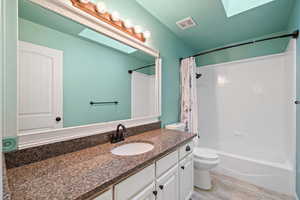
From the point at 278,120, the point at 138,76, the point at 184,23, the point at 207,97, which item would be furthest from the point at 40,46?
the point at 278,120

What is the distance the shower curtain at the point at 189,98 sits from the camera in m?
2.16

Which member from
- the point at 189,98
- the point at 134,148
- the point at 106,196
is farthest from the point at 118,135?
the point at 189,98

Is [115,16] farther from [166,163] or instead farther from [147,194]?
[147,194]

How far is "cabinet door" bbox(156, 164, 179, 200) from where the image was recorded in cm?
103

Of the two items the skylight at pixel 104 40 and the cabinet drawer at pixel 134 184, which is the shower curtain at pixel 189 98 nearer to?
the skylight at pixel 104 40

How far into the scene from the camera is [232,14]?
1727mm

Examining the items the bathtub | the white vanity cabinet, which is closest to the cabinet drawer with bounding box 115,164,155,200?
the white vanity cabinet

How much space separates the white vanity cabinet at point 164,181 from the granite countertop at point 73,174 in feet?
0.23

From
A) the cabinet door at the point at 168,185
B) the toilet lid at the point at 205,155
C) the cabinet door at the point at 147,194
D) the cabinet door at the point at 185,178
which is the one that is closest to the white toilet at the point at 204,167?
the toilet lid at the point at 205,155

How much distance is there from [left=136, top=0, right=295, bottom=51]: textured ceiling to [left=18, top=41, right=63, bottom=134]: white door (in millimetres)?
1241

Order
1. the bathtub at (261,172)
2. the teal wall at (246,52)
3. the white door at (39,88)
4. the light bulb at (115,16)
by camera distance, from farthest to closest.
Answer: the teal wall at (246,52) < the bathtub at (261,172) < the light bulb at (115,16) < the white door at (39,88)

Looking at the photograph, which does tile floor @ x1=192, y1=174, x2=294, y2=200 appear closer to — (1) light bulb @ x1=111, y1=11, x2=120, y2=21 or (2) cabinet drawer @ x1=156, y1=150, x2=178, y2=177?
(2) cabinet drawer @ x1=156, y1=150, x2=178, y2=177

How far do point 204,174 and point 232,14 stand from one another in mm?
2187

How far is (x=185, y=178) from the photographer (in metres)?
1.40
